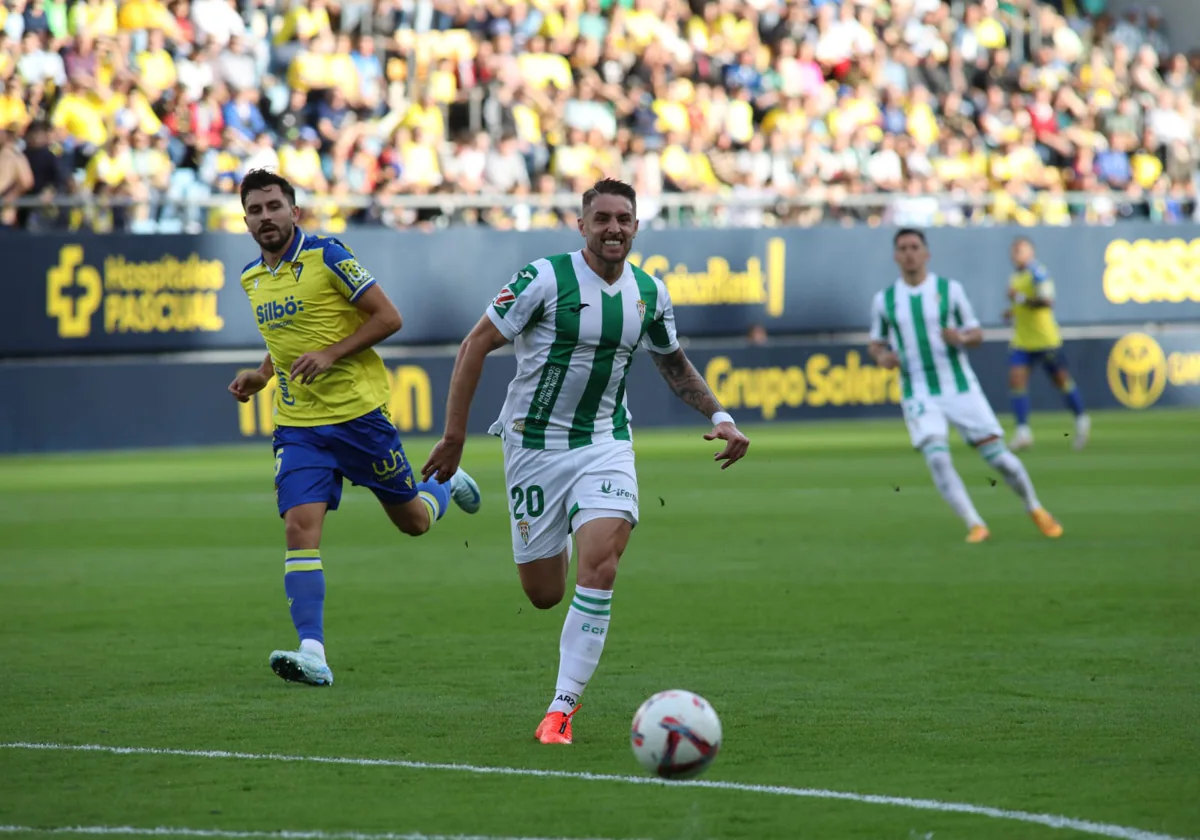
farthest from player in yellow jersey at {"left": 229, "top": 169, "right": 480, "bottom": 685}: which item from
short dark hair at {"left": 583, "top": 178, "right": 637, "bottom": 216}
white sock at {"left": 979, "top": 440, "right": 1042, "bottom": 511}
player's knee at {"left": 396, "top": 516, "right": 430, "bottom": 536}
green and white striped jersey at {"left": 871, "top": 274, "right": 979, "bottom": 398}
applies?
white sock at {"left": 979, "top": 440, "right": 1042, "bottom": 511}

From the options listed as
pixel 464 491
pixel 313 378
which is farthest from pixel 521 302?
pixel 464 491

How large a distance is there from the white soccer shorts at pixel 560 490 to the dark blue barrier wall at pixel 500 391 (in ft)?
56.1

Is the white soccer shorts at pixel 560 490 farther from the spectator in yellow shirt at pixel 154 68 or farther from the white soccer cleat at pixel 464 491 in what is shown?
the spectator in yellow shirt at pixel 154 68

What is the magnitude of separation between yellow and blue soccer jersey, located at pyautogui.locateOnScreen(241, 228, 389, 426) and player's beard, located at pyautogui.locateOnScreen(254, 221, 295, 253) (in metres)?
0.09

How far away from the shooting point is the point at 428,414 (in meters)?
25.1

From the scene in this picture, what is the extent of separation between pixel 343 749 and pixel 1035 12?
95.0 feet

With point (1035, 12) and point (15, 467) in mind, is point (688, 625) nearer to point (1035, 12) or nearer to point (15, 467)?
point (15, 467)

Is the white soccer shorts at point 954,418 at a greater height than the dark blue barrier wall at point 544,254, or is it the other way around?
the dark blue barrier wall at point 544,254

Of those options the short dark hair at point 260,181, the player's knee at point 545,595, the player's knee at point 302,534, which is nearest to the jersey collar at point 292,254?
the short dark hair at point 260,181

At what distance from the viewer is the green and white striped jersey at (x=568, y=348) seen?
7.02m

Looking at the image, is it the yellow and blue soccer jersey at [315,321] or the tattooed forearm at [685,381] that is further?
the yellow and blue soccer jersey at [315,321]

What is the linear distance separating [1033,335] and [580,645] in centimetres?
1798

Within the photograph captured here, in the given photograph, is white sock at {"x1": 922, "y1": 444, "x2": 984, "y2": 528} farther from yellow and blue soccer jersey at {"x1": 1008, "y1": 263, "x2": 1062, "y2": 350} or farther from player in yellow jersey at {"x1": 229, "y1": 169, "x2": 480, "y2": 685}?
yellow and blue soccer jersey at {"x1": 1008, "y1": 263, "x2": 1062, "y2": 350}

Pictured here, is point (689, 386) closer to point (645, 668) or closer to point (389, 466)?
point (645, 668)
